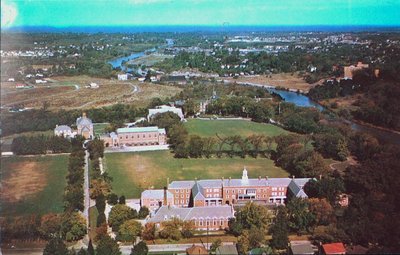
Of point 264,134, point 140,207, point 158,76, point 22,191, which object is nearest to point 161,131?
point 264,134

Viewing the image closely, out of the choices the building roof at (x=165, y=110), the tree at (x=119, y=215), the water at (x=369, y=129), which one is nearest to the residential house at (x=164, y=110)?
the building roof at (x=165, y=110)

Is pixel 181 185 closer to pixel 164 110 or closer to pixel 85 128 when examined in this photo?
pixel 85 128

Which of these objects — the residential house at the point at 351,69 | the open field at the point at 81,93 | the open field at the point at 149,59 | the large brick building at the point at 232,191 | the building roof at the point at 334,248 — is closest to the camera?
the building roof at the point at 334,248

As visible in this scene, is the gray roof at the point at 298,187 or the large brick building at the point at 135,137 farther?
the large brick building at the point at 135,137

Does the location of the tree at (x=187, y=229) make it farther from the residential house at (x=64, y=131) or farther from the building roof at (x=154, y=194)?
the residential house at (x=64, y=131)

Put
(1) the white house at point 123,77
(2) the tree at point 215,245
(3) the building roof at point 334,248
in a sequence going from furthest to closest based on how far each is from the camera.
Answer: (1) the white house at point 123,77, (2) the tree at point 215,245, (3) the building roof at point 334,248

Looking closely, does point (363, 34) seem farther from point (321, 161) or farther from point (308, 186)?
point (308, 186)
